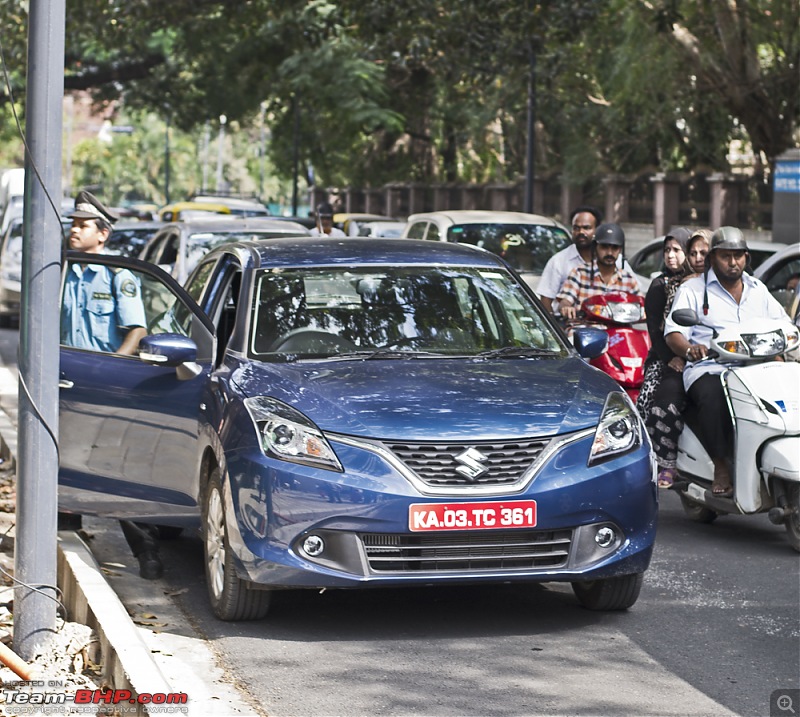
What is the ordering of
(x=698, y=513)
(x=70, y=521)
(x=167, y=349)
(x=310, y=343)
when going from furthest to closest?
(x=698, y=513)
(x=70, y=521)
(x=310, y=343)
(x=167, y=349)

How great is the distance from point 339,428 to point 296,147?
44.1 m

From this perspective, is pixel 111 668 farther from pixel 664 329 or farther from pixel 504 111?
pixel 504 111

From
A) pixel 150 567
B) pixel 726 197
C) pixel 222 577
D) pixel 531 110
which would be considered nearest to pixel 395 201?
pixel 531 110

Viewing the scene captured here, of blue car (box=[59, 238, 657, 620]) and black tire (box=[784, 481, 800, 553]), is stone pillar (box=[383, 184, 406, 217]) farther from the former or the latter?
blue car (box=[59, 238, 657, 620])

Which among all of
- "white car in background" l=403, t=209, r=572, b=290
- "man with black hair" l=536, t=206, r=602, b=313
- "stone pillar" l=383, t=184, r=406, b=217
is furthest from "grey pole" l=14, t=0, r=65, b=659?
"stone pillar" l=383, t=184, r=406, b=217

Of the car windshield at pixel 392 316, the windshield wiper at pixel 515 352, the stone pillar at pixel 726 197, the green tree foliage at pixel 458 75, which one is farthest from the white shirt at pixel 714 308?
the stone pillar at pixel 726 197

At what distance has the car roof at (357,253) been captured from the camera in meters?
7.79

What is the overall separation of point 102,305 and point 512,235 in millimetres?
9507

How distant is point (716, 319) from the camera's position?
9047 mm

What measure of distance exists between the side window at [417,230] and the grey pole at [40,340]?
39.0ft

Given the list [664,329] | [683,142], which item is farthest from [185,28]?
[664,329]

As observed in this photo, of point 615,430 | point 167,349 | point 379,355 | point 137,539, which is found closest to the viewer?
point 615,430

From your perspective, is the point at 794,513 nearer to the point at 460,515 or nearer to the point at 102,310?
the point at 460,515

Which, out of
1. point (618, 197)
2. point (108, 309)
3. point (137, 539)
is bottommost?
point (137, 539)
